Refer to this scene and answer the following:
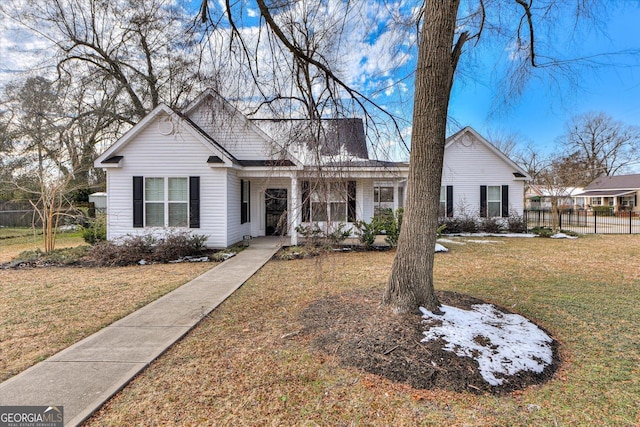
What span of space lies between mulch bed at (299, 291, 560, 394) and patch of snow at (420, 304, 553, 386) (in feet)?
0.27

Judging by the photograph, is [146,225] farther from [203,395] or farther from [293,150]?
[203,395]

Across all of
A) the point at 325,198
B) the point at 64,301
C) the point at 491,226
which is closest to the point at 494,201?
the point at 491,226

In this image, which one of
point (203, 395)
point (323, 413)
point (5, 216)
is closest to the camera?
point (323, 413)

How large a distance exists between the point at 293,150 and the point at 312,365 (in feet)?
9.65

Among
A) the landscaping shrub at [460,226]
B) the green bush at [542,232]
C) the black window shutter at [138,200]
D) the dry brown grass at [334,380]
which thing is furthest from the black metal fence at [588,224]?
the black window shutter at [138,200]

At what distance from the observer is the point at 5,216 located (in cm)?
1820

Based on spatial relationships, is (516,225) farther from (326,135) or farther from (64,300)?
(64,300)

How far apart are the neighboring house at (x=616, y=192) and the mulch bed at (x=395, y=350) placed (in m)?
45.6

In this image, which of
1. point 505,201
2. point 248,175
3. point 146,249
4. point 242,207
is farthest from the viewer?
point 505,201

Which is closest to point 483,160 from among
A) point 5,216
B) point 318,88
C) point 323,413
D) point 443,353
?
point 318,88

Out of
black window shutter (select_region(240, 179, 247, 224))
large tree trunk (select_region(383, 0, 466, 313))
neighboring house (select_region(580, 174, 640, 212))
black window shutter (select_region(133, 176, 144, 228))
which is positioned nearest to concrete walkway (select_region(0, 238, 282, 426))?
large tree trunk (select_region(383, 0, 466, 313))

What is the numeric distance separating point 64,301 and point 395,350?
5771 millimetres

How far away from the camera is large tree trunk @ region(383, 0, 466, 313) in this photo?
3.91 metres

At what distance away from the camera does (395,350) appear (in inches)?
131
